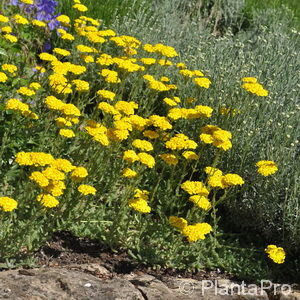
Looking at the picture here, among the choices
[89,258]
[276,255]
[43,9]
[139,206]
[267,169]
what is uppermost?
[43,9]

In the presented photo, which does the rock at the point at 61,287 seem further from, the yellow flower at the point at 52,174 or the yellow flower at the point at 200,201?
the yellow flower at the point at 200,201

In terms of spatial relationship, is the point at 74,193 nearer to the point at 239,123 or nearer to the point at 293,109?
the point at 239,123

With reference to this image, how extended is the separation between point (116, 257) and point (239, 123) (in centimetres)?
153

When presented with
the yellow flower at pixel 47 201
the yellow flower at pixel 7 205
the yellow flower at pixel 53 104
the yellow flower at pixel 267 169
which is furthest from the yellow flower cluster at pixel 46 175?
the yellow flower at pixel 267 169

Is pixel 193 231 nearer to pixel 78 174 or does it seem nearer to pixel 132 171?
Answer: pixel 132 171

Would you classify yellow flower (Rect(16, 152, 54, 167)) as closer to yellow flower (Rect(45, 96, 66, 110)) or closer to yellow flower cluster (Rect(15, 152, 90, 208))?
yellow flower cluster (Rect(15, 152, 90, 208))

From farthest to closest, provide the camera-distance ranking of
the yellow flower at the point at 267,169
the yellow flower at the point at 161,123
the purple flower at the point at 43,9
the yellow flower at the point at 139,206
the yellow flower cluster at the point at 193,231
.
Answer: the purple flower at the point at 43,9, the yellow flower at the point at 161,123, the yellow flower at the point at 267,169, the yellow flower at the point at 139,206, the yellow flower cluster at the point at 193,231

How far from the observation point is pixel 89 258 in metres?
3.52

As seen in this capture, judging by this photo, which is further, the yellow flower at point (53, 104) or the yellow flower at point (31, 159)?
the yellow flower at point (53, 104)

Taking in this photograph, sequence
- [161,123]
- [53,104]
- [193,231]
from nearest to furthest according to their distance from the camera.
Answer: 1. [193,231]
2. [53,104]
3. [161,123]

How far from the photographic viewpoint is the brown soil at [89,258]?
3432mm

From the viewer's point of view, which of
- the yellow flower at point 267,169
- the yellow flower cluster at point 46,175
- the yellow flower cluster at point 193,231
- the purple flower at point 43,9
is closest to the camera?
the yellow flower cluster at point 46,175

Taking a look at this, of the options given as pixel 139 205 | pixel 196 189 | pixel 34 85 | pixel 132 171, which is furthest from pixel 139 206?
pixel 34 85

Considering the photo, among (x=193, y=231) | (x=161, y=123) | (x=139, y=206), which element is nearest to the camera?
(x=193, y=231)
